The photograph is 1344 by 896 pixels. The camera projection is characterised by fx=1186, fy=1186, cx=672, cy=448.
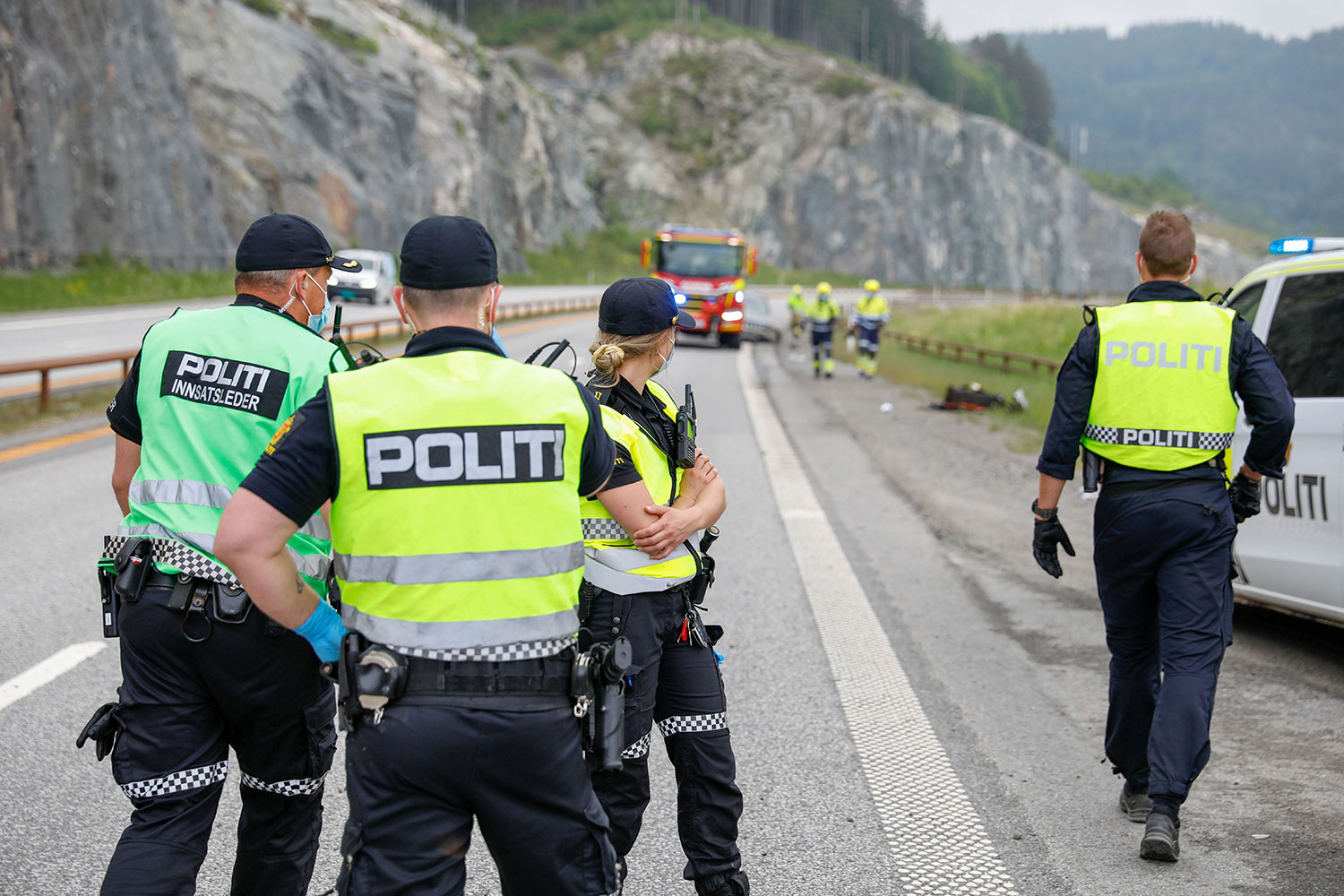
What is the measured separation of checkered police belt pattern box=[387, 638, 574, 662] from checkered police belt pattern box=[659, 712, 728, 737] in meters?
1.01

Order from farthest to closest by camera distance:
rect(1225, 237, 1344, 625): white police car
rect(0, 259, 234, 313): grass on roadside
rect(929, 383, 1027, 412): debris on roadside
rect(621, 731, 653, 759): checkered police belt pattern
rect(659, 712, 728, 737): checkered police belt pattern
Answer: rect(0, 259, 234, 313): grass on roadside → rect(929, 383, 1027, 412): debris on roadside → rect(1225, 237, 1344, 625): white police car → rect(659, 712, 728, 737): checkered police belt pattern → rect(621, 731, 653, 759): checkered police belt pattern

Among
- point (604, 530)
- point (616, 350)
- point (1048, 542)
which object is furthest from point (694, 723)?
point (1048, 542)

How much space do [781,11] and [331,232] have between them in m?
97.5

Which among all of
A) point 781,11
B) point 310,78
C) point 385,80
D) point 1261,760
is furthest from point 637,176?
point 1261,760

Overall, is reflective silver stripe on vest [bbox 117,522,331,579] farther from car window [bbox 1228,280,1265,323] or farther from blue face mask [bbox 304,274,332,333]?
car window [bbox 1228,280,1265,323]

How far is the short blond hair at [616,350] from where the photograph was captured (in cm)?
332

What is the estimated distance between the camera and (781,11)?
132125mm

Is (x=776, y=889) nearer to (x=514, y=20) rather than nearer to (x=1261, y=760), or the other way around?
(x=1261, y=760)

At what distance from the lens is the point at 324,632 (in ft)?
9.03

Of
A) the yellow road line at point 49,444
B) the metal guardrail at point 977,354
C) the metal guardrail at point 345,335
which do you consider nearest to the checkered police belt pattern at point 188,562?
the metal guardrail at point 345,335

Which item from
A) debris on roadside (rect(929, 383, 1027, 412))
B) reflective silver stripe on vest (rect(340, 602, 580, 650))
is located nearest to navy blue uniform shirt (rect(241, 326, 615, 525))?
reflective silver stripe on vest (rect(340, 602, 580, 650))

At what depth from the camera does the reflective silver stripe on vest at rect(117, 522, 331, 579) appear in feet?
9.82

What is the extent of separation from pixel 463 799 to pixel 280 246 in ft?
5.36

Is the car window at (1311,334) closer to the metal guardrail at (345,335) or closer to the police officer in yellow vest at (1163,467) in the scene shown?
the police officer in yellow vest at (1163,467)
